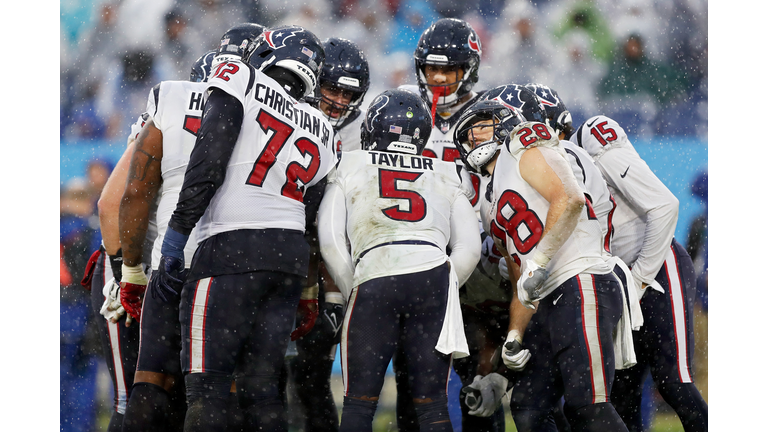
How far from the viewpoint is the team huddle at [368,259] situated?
2.18 metres

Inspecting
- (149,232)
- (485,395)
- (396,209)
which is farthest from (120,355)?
(485,395)

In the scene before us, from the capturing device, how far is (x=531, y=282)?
227cm

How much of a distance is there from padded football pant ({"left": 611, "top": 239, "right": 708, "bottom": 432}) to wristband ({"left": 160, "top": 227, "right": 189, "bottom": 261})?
1938 mm

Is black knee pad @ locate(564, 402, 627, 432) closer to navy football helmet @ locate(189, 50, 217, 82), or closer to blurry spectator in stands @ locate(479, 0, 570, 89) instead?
navy football helmet @ locate(189, 50, 217, 82)

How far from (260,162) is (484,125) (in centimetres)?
Answer: 95

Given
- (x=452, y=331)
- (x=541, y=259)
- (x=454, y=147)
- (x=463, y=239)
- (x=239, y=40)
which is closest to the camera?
(x=541, y=259)

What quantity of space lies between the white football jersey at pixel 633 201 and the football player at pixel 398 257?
72 cm

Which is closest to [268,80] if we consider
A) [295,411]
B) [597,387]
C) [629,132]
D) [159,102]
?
[159,102]

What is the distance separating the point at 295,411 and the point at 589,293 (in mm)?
2471

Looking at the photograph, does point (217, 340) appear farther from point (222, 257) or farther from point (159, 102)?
point (159, 102)

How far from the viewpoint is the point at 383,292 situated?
2.38 m

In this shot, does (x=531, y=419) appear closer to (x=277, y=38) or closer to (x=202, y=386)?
(x=202, y=386)

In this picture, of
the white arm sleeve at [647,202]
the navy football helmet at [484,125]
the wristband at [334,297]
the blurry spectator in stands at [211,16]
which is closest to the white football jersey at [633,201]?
the white arm sleeve at [647,202]

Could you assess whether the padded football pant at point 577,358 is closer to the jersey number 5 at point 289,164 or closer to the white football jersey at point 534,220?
the white football jersey at point 534,220
